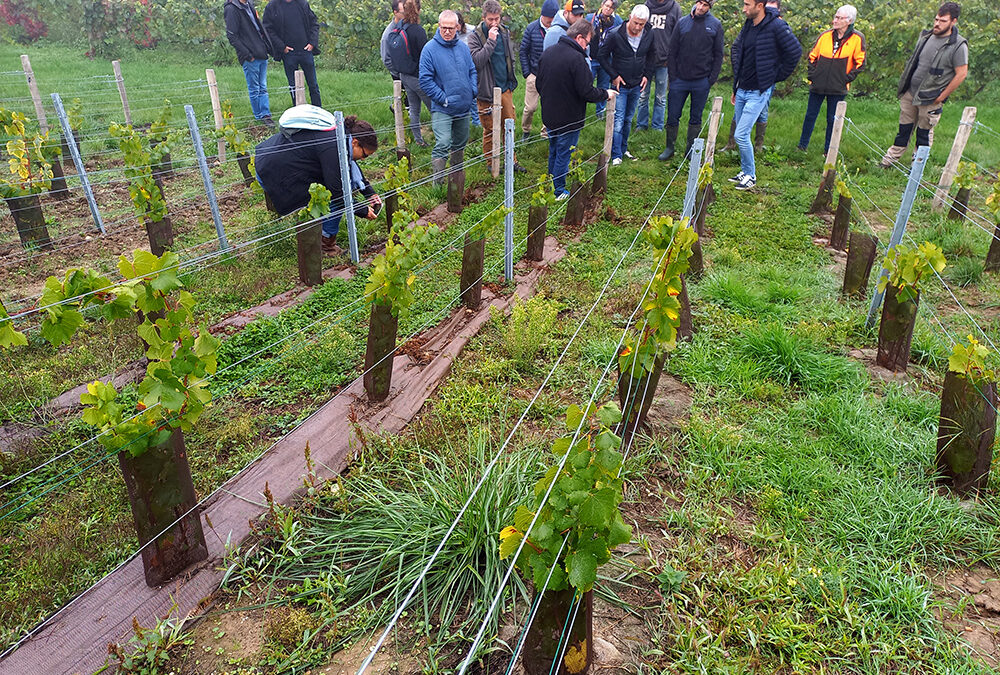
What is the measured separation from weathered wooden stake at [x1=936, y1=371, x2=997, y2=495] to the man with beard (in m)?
6.47

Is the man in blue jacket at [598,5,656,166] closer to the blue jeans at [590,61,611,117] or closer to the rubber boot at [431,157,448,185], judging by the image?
the blue jeans at [590,61,611,117]

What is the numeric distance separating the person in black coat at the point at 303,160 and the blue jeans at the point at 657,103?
5719mm

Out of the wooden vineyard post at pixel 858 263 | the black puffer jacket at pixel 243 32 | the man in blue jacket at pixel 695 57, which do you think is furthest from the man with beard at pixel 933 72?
the black puffer jacket at pixel 243 32

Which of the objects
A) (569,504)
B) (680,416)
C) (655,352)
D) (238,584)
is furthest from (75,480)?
(680,416)

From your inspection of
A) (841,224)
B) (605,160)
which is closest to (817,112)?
(841,224)

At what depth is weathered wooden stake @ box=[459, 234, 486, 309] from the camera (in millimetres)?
5129

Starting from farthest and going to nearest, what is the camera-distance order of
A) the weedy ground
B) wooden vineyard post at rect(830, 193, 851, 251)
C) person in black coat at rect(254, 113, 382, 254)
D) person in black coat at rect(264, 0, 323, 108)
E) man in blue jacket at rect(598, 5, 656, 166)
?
person in black coat at rect(264, 0, 323, 108), man in blue jacket at rect(598, 5, 656, 166), wooden vineyard post at rect(830, 193, 851, 251), person in black coat at rect(254, 113, 382, 254), the weedy ground

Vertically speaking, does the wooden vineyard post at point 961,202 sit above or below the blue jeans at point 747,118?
below

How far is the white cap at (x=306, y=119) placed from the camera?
18.6 feet

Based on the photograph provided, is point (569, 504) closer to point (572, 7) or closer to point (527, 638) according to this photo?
point (527, 638)

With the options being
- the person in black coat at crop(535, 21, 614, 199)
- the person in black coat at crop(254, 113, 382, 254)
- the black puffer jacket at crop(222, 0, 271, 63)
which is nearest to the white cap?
the person in black coat at crop(254, 113, 382, 254)

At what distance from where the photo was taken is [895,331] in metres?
4.32

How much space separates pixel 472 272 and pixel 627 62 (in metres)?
5.38

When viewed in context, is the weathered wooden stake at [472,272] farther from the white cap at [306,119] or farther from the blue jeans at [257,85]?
the blue jeans at [257,85]
